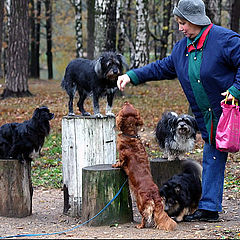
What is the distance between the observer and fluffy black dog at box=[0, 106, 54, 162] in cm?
676

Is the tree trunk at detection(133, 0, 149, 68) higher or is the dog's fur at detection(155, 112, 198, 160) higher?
the tree trunk at detection(133, 0, 149, 68)

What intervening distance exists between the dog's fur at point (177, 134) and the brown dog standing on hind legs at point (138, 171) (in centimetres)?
155

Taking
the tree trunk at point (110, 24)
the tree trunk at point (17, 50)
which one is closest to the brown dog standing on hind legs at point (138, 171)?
the tree trunk at point (110, 24)

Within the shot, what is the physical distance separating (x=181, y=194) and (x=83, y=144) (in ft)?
5.38

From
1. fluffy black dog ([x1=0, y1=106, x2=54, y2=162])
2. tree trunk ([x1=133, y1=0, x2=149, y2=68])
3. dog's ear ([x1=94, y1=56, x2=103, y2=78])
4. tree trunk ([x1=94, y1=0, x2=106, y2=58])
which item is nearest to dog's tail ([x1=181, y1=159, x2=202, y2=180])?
dog's ear ([x1=94, y1=56, x2=103, y2=78])

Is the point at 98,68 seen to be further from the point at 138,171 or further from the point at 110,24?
the point at 110,24

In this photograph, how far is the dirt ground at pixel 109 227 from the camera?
537cm

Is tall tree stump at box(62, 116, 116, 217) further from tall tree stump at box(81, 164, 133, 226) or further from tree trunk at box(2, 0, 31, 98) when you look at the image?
tree trunk at box(2, 0, 31, 98)

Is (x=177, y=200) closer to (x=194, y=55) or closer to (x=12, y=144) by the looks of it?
(x=194, y=55)

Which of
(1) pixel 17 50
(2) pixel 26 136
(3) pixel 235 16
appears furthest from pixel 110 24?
(2) pixel 26 136

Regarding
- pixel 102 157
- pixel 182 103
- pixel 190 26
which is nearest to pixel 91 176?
pixel 102 157

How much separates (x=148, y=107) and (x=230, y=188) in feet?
27.4

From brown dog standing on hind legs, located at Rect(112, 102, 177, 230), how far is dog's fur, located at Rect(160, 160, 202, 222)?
0.50 m

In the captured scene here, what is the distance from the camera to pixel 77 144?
678cm
